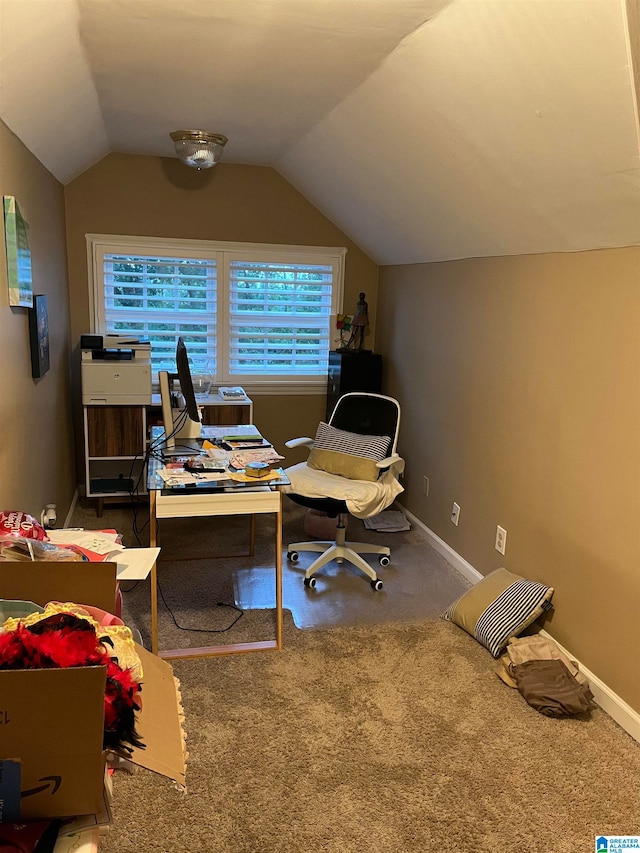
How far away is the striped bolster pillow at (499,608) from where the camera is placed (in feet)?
8.93

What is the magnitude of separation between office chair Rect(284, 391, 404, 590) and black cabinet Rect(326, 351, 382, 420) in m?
0.70

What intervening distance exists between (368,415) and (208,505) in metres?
1.56

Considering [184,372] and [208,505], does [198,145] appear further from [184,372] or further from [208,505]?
[208,505]

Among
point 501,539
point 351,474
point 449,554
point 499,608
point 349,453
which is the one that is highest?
point 349,453

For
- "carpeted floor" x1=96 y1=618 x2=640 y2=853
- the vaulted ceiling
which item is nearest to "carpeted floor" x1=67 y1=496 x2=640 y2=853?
"carpeted floor" x1=96 y1=618 x2=640 y2=853

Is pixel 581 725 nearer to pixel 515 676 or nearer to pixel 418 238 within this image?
pixel 515 676

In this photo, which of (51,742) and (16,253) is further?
(16,253)

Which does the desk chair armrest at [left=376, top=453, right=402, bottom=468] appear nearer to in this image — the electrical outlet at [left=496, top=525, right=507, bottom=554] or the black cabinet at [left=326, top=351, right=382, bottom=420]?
the electrical outlet at [left=496, top=525, right=507, bottom=554]

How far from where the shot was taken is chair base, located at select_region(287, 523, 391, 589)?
3.41m

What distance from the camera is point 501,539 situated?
126 inches

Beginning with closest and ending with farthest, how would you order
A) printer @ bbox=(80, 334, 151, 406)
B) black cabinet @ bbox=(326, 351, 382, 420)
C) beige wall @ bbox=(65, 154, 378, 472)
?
printer @ bbox=(80, 334, 151, 406) → beige wall @ bbox=(65, 154, 378, 472) → black cabinet @ bbox=(326, 351, 382, 420)

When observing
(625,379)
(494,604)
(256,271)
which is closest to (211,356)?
(256,271)

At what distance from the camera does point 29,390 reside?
115 inches

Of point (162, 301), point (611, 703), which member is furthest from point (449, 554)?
point (162, 301)
